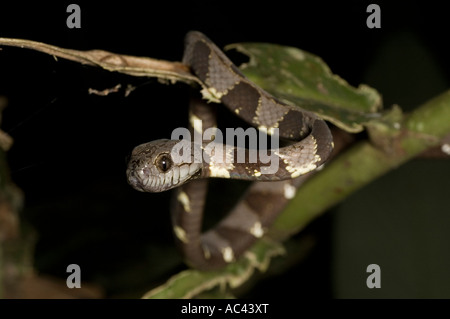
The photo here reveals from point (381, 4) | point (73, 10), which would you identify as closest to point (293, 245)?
point (381, 4)

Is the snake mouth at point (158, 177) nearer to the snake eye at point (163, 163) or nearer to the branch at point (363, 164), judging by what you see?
the snake eye at point (163, 163)

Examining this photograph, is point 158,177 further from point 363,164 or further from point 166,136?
point 363,164

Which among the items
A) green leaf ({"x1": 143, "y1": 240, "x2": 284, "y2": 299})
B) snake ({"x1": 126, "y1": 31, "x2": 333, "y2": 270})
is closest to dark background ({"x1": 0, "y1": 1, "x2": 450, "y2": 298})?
snake ({"x1": 126, "y1": 31, "x2": 333, "y2": 270})

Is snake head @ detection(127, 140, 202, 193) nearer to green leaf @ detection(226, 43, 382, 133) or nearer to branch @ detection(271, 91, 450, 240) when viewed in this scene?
green leaf @ detection(226, 43, 382, 133)

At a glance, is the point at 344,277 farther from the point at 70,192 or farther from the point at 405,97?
the point at 70,192

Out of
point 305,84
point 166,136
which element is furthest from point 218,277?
point 305,84

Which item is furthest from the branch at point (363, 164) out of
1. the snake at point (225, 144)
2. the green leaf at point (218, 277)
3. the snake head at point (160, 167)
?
the snake head at point (160, 167)

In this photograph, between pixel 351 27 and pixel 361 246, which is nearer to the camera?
pixel 361 246
